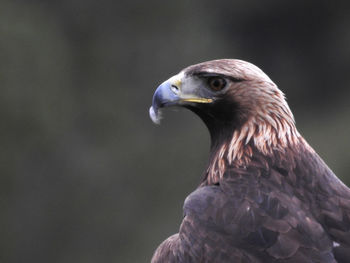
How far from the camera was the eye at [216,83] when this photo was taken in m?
2.72

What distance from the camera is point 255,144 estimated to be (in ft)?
8.73

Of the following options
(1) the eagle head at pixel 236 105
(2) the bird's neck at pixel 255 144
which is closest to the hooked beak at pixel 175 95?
(1) the eagle head at pixel 236 105

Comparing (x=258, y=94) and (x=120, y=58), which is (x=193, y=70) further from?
(x=120, y=58)

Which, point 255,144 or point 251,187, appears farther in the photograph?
point 255,144

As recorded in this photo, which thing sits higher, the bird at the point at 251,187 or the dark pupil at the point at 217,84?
the dark pupil at the point at 217,84

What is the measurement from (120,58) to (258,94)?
414 centimetres

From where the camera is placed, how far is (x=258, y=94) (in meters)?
2.71

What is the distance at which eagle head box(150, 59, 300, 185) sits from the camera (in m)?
2.68

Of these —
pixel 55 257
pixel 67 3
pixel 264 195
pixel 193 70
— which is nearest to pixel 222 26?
pixel 67 3

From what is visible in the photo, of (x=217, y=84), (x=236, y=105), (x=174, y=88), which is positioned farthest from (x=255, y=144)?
(x=174, y=88)

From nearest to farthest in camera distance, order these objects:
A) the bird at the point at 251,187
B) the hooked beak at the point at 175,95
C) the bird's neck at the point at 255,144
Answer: the bird at the point at 251,187, the bird's neck at the point at 255,144, the hooked beak at the point at 175,95

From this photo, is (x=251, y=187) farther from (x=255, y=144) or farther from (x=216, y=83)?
(x=216, y=83)

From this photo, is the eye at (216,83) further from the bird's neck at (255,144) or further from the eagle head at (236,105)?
the bird's neck at (255,144)

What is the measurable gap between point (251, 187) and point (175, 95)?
0.55 meters
